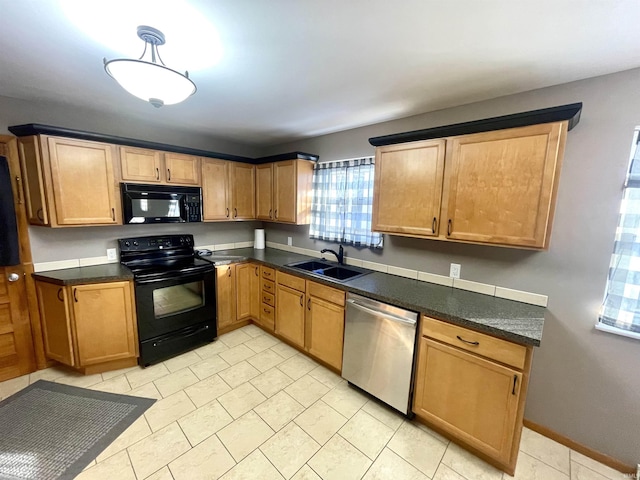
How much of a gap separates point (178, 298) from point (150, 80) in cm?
214

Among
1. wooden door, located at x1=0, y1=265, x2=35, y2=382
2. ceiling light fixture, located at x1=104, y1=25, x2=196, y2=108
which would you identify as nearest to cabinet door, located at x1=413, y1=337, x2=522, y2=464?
ceiling light fixture, located at x1=104, y1=25, x2=196, y2=108

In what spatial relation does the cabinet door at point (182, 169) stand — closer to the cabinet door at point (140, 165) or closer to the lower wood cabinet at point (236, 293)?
the cabinet door at point (140, 165)

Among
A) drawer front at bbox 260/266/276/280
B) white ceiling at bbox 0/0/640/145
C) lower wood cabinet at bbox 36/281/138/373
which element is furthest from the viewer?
drawer front at bbox 260/266/276/280

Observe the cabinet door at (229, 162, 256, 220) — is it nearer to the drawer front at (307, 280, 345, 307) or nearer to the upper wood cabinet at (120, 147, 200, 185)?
the upper wood cabinet at (120, 147, 200, 185)

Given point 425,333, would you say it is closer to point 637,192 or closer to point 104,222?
point 637,192

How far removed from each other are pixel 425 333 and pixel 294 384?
130 centimetres

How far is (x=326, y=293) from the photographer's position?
2447mm

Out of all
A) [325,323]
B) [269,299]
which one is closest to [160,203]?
[269,299]

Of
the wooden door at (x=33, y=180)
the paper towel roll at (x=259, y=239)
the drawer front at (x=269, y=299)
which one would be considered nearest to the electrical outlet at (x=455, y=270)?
the drawer front at (x=269, y=299)

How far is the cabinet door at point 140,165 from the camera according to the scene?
2.55 metres

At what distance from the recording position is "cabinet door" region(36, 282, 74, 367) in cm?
225

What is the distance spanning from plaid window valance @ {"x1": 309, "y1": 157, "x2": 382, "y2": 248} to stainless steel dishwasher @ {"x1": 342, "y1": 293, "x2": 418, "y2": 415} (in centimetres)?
83

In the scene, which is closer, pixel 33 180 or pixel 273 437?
pixel 273 437

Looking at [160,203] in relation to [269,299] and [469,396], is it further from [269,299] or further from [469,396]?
[469,396]
